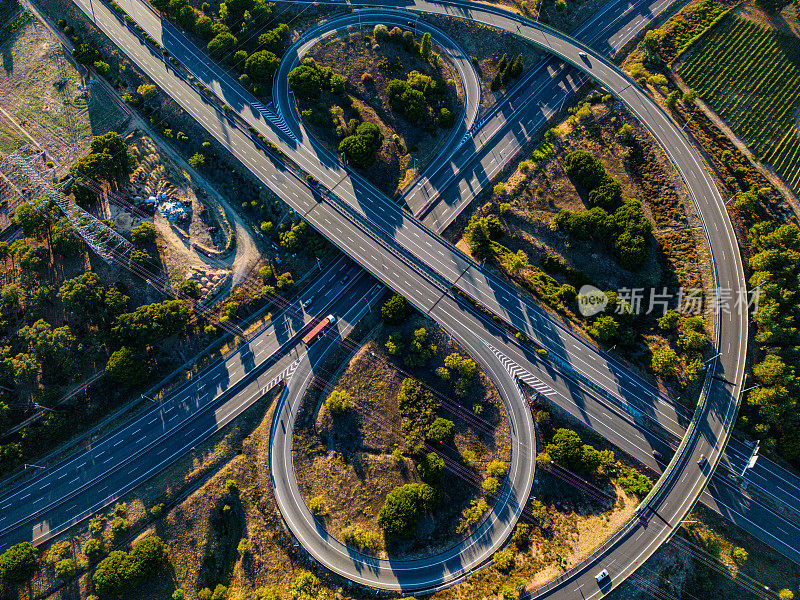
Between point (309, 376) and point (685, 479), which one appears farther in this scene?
point (309, 376)

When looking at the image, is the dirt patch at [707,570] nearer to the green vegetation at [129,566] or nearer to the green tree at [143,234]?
the green vegetation at [129,566]

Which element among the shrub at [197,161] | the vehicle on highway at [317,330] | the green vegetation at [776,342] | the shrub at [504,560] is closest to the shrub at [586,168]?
the green vegetation at [776,342]

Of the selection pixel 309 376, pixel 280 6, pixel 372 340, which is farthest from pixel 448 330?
pixel 280 6

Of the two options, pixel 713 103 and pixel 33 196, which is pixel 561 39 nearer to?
pixel 713 103

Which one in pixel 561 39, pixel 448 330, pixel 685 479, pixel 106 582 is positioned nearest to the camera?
pixel 106 582

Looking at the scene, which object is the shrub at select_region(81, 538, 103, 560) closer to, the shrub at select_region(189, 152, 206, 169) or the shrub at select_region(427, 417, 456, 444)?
the shrub at select_region(427, 417, 456, 444)

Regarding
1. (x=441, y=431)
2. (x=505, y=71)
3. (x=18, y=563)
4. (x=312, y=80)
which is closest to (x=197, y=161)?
(x=312, y=80)

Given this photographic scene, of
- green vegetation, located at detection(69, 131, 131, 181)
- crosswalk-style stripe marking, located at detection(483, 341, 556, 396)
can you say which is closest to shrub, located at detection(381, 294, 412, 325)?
crosswalk-style stripe marking, located at detection(483, 341, 556, 396)
